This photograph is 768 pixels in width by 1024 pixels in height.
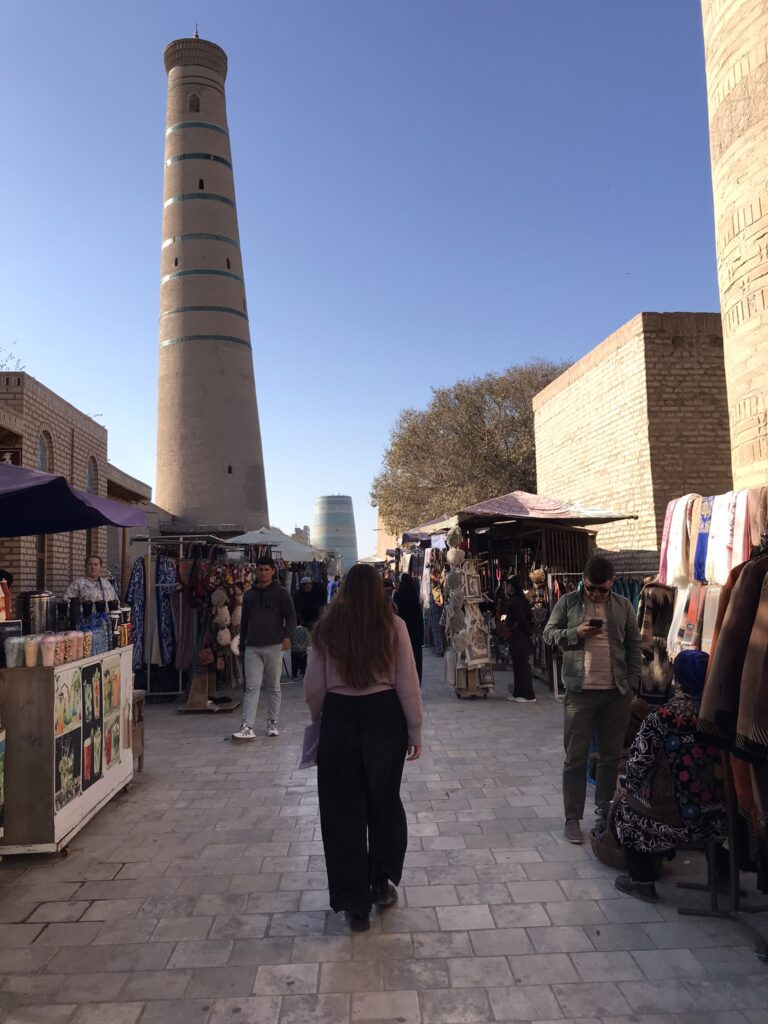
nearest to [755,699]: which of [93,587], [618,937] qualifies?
[618,937]

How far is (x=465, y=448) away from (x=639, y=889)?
75.5ft

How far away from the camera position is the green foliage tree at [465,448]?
84.0 feet

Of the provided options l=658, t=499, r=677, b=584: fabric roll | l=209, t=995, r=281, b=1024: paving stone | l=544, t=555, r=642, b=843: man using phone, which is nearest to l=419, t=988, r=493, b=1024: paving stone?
l=209, t=995, r=281, b=1024: paving stone

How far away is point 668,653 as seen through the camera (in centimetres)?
501

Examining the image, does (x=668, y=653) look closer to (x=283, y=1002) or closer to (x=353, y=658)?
(x=353, y=658)

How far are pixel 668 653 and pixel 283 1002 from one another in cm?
338

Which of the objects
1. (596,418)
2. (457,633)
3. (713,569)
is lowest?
(457,633)

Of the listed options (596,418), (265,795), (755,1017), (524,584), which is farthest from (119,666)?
(596,418)

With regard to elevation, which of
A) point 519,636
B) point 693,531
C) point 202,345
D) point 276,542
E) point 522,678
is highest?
point 202,345

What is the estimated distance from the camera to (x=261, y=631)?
269 inches

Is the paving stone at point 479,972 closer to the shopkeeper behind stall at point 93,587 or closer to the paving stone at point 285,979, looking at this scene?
the paving stone at point 285,979

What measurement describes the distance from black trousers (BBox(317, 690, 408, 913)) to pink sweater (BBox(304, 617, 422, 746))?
0.12 ft

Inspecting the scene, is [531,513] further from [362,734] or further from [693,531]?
[362,734]

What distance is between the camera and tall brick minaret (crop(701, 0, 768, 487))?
594 cm
